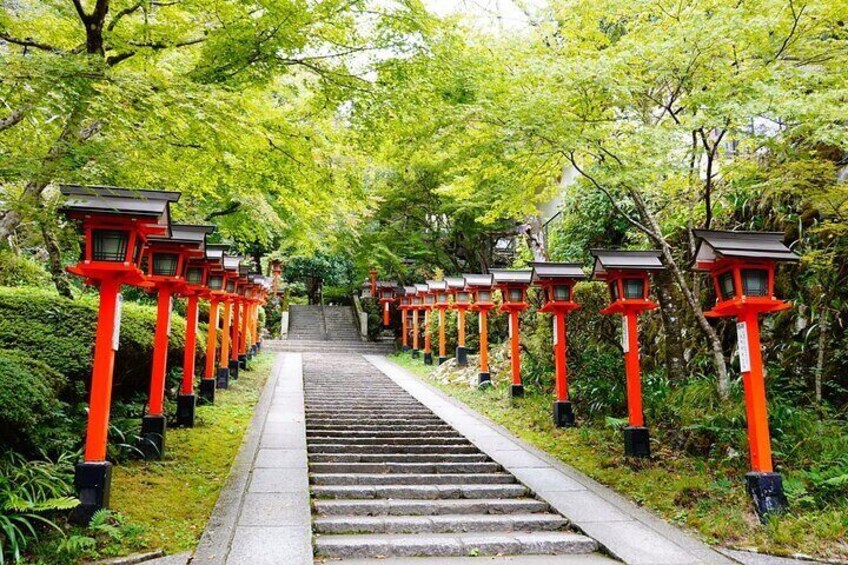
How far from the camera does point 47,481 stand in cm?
530

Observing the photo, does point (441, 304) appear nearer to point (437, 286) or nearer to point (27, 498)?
point (437, 286)

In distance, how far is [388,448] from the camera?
28.7 ft

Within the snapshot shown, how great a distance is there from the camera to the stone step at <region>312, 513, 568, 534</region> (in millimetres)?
5762

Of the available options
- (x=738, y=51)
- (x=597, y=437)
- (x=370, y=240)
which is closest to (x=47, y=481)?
(x=597, y=437)

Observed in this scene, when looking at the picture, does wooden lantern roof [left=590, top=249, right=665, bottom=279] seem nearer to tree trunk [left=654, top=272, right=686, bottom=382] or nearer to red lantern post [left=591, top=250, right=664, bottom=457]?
red lantern post [left=591, top=250, right=664, bottom=457]

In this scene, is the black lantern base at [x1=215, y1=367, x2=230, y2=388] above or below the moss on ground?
above

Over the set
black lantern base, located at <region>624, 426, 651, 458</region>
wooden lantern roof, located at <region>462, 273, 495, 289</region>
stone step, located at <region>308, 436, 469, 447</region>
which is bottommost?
stone step, located at <region>308, 436, 469, 447</region>

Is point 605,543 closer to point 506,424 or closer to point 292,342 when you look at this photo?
point 506,424

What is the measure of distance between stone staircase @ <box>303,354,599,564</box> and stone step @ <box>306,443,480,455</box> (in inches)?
0.6

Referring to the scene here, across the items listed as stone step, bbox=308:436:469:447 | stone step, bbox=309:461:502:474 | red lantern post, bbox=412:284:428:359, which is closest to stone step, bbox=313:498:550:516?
stone step, bbox=309:461:502:474

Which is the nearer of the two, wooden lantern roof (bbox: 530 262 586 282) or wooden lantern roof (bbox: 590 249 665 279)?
wooden lantern roof (bbox: 590 249 665 279)

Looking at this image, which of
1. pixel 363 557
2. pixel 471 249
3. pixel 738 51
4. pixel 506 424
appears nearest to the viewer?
pixel 363 557

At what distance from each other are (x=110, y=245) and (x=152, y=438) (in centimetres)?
310

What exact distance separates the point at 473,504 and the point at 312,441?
3.52 metres
